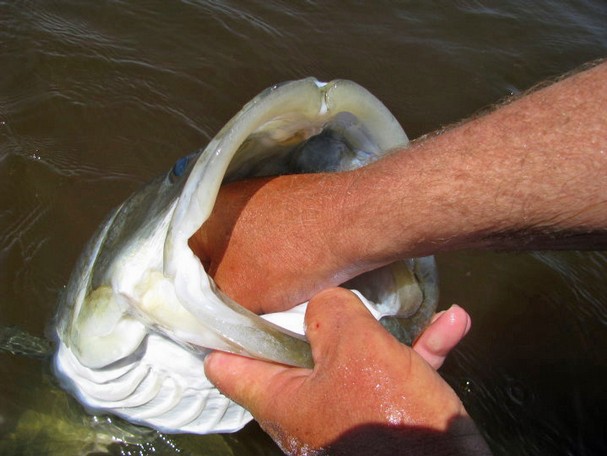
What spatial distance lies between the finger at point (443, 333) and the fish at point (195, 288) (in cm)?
7

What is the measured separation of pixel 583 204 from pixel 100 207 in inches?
91.8

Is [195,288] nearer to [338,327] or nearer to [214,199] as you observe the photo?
[214,199]

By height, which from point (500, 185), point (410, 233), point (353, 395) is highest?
point (500, 185)

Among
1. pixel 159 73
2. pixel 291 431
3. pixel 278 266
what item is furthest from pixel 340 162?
pixel 159 73

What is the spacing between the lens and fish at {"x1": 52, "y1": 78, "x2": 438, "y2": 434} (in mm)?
1412

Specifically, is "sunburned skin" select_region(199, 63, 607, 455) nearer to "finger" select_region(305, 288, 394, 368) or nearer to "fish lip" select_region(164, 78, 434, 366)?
"finger" select_region(305, 288, 394, 368)

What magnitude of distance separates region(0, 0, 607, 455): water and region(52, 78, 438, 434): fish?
47 centimetres

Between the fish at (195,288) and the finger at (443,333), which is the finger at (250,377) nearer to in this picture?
the fish at (195,288)

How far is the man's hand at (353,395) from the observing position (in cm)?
117

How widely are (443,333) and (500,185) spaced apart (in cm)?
46

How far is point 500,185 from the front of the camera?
4.53ft

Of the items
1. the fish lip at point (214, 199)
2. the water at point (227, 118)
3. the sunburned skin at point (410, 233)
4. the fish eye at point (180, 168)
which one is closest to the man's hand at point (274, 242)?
the sunburned skin at point (410, 233)

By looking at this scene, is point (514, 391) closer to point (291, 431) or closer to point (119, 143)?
point (291, 431)

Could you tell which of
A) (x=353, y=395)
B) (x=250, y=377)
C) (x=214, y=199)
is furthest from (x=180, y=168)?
(x=353, y=395)
